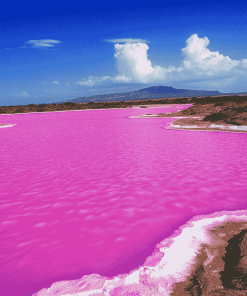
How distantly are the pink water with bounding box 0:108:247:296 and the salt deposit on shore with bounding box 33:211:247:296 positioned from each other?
8.8 inches

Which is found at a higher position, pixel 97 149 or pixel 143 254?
pixel 97 149

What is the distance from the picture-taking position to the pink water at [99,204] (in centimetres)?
346

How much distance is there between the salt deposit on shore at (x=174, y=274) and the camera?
276 centimetres

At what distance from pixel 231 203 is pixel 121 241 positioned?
3.01 m

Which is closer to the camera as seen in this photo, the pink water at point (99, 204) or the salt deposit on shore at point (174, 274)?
the salt deposit on shore at point (174, 274)

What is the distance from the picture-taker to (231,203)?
17.1 ft

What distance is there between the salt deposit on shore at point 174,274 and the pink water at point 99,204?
Result: 0.73ft

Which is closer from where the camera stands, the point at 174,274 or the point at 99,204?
the point at 174,274

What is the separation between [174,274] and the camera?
2992mm

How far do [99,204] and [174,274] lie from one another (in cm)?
272

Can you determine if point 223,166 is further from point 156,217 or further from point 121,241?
point 121,241

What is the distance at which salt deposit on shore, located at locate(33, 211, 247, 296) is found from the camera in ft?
9.04

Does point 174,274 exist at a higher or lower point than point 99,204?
lower

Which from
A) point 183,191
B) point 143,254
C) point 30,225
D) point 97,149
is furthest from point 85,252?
point 97,149
